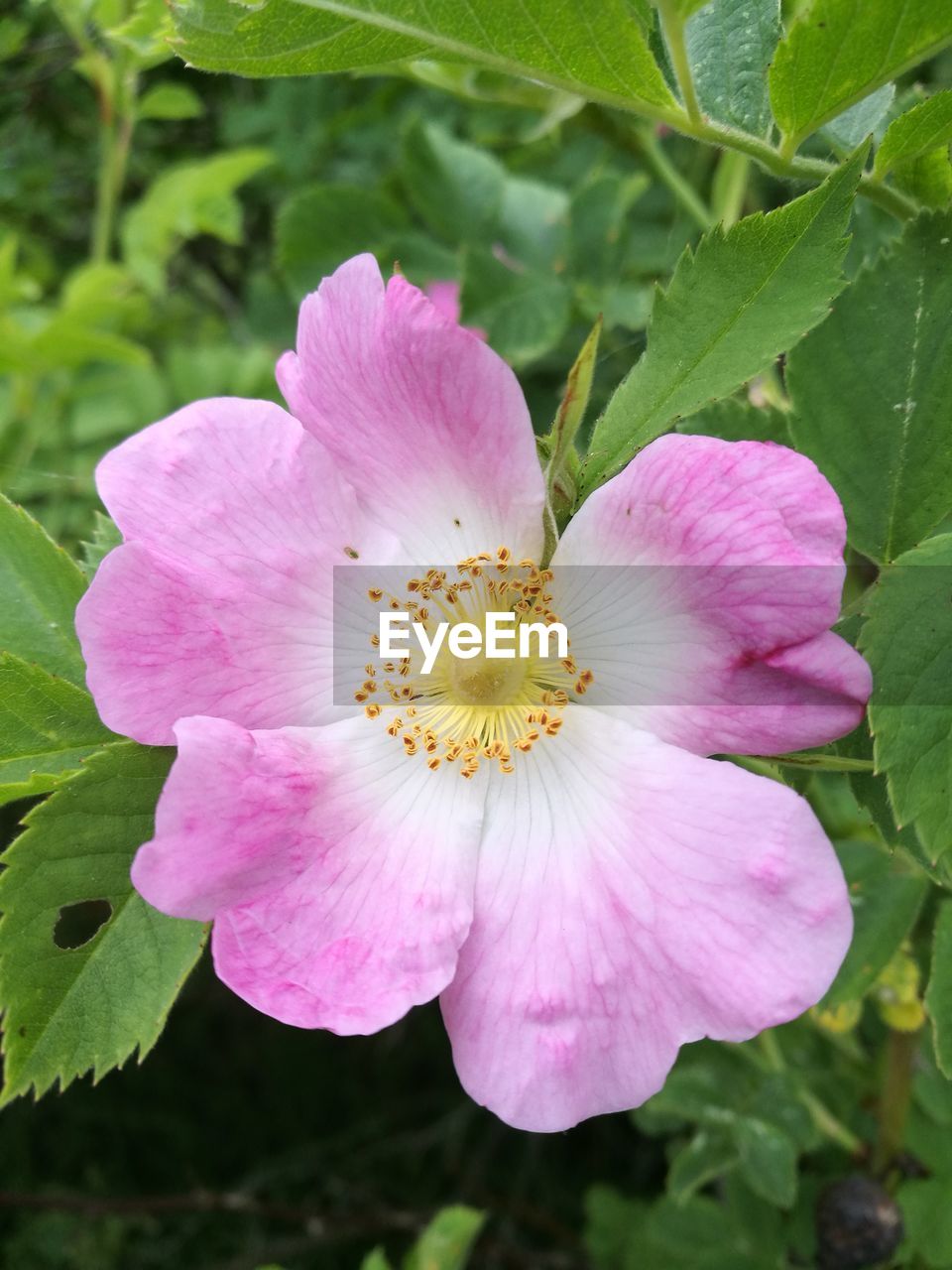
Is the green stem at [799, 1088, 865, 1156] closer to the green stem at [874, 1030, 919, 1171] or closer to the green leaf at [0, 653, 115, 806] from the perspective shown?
the green stem at [874, 1030, 919, 1171]

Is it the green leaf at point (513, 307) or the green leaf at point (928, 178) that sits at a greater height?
the green leaf at point (513, 307)

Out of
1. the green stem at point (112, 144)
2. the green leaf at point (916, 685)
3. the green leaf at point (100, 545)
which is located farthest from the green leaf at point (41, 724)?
the green stem at point (112, 144)

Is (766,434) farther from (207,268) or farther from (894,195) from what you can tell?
(207,268)

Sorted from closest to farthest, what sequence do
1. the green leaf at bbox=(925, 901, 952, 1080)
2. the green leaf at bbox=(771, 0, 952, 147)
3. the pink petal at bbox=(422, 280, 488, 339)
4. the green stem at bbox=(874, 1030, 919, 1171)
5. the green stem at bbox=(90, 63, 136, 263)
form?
the green leaf at bbox=(771, 0, 952, 147), the green leaf at bbox=(925, 901, 952, 1080), the green stem at bbox=(874, 1030, 919, 1171), the pink petal at bbox=(422, 280, 488, 339), the green stem at bbox=(90, 63, 136, 263)

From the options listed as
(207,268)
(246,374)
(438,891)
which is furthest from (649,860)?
(207,268)

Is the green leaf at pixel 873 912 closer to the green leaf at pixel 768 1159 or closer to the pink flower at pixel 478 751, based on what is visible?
the green leaf at pixel 768 1159

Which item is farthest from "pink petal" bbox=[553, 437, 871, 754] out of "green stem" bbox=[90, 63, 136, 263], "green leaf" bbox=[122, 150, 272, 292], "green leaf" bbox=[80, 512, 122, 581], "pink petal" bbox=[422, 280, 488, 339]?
"green stem" bbox=[90, 63, 136, 263]

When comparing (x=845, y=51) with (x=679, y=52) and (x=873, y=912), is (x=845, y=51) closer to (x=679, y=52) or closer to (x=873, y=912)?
(x=679, y=52)
